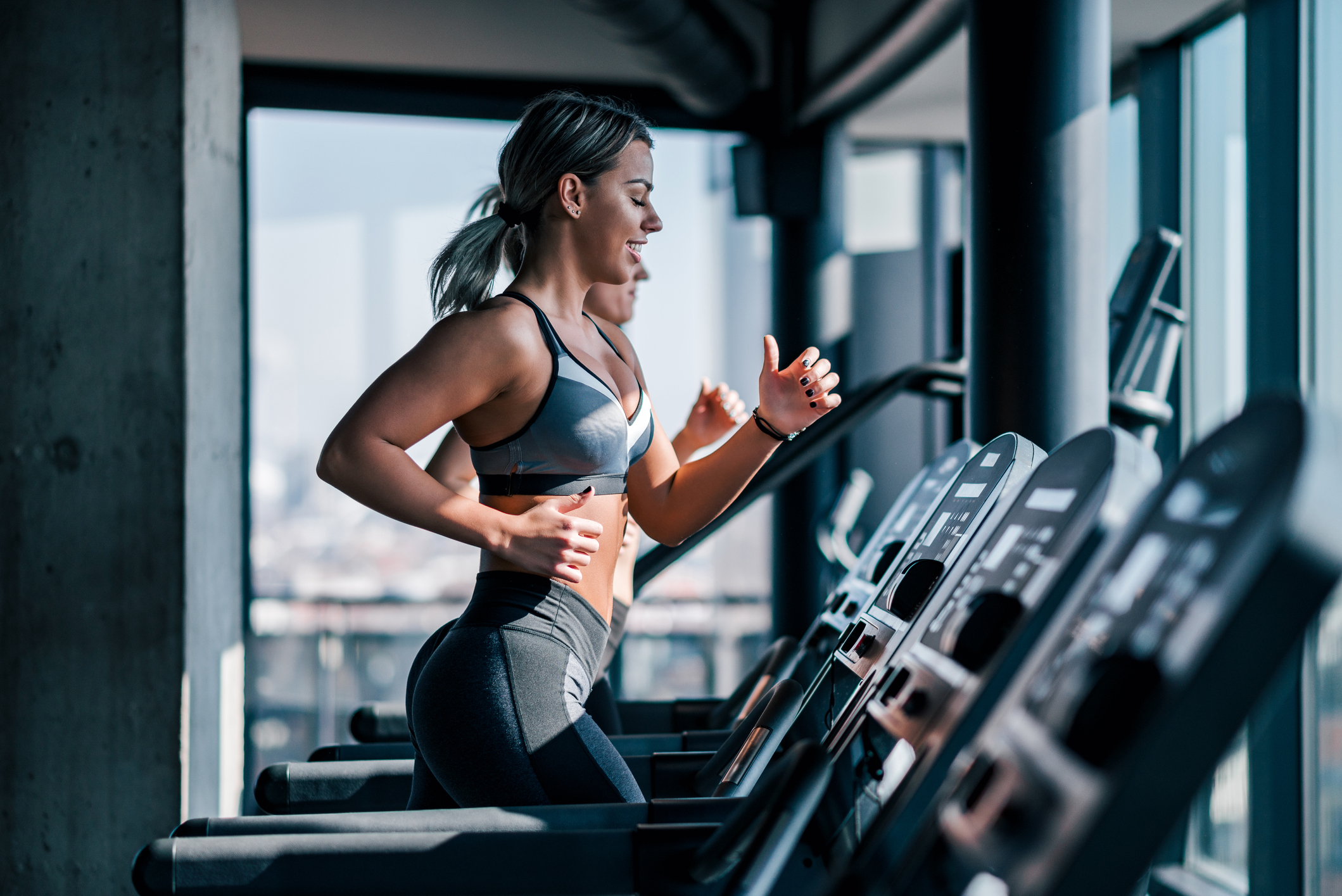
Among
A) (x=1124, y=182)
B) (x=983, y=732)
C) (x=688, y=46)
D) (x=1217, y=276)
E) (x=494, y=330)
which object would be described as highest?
(x=688, y=46)

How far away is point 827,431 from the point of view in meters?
2.63

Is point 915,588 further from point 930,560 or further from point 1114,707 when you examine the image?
point 1114,707

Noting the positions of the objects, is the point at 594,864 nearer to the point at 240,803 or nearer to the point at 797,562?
the point at 240,803

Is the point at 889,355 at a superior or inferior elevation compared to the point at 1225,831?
superior

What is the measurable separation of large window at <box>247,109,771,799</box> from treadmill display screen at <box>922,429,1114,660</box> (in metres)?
2.61

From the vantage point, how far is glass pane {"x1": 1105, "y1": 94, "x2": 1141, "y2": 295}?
404cm

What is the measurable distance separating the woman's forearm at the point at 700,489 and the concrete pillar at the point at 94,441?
1.26m

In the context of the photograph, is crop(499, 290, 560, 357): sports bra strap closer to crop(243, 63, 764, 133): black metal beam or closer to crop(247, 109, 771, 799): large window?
crop(247, 109, 771, 799): large window

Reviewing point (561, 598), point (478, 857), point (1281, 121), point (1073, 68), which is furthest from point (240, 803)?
point (1281, 121)

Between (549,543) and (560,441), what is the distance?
16 centimetres

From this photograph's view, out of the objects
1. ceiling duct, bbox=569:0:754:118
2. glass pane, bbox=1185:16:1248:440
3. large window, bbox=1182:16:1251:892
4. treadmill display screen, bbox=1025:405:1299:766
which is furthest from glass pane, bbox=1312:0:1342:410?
treadmill display screen, bbox=1025:405:1299:766

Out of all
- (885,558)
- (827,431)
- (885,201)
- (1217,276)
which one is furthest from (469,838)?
(885,201)

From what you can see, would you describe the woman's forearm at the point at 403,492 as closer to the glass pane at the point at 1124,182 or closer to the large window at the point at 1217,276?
the large window at the point at 1217,276

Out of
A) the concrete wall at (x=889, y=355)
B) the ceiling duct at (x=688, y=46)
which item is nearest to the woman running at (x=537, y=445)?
the ceiling duct at (x=688, y=46)
